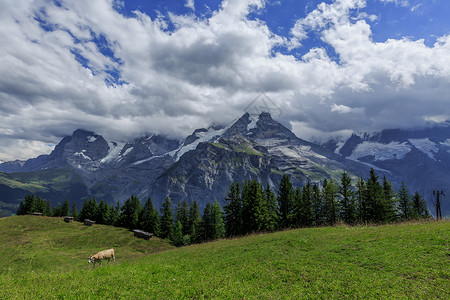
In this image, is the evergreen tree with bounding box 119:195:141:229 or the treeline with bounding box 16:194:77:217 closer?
the evergreen tree with bounding box 119:195:141:229

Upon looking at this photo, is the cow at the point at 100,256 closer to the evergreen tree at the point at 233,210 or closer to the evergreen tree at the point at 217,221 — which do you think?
the evergreen tree at the point at 233,210

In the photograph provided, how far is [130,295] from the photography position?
12.6m

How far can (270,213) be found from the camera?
64.6 metres

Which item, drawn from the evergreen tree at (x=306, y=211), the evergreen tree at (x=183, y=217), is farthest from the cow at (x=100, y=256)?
the evergreen tree at (x=183, y=217)

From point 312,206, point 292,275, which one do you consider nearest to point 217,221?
point 312,206

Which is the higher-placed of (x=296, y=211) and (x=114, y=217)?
(x=296, y=211)

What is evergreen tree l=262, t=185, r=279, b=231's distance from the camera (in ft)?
191

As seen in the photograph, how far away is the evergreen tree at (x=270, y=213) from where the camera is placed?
58.1 metres

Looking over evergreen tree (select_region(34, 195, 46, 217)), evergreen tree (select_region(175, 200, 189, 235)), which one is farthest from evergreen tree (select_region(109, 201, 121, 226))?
evergreen tree (select_region(34, 195, 46, 217))

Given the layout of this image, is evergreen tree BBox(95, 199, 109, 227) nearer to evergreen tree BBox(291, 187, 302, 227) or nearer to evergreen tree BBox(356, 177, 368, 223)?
evergreen tree BBox(291, 187, 302, 227)

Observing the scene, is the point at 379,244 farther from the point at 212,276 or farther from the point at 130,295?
the point at 130,295

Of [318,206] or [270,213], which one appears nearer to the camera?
[270,213]

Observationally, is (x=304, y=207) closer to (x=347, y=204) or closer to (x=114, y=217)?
(x=347, y=204)

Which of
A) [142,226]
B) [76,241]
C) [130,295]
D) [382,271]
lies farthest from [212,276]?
[142,226]
